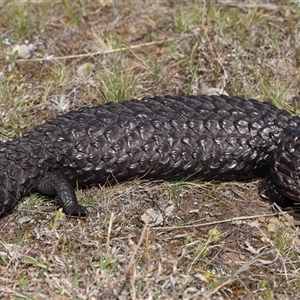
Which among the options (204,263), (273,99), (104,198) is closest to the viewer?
(204,263)

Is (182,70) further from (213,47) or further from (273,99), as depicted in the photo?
(273,99)

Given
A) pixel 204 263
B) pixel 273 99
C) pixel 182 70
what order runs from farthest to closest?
pixel 182 70, pixel 273 99, pixel 204 263

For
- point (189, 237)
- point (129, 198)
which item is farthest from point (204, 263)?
point (129, 198)

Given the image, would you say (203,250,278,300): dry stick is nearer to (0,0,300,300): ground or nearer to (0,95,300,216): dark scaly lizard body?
(0,0,300,300): ground

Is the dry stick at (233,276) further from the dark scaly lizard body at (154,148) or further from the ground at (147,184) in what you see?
the dark scaly lizard body at (154,148)

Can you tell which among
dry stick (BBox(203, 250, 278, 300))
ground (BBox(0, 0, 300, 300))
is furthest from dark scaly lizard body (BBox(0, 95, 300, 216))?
dry stick (BBox(203, 250, 278, 300))

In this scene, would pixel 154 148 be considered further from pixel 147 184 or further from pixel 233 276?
pixel 233 276

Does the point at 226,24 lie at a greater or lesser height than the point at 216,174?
greater
